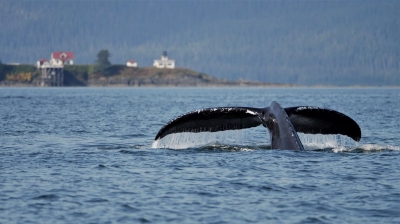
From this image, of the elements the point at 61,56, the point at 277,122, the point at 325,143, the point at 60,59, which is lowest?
the point at 325,143

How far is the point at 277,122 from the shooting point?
17.6 metres

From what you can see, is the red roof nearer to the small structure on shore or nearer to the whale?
the small structure on shore

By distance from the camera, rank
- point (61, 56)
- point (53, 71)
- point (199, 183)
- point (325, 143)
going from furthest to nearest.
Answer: point (61, 56)
point (53, 71)
point (325, 143)
point (199, 183)

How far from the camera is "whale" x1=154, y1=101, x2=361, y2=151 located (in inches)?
681

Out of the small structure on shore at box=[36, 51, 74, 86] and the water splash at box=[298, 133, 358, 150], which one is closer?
the water splash at box=[298, 133, 358, 150]

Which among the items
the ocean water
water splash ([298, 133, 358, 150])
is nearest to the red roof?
the ocean water

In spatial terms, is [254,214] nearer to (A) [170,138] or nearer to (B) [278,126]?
(B) [278,126]

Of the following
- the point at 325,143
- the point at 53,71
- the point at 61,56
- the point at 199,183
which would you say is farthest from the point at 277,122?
the point at 61,56

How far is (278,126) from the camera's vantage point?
1752 centimetres

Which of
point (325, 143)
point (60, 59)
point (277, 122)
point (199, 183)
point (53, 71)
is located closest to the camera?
point (199, 183)

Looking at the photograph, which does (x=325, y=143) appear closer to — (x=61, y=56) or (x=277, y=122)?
(x=277, y=122)

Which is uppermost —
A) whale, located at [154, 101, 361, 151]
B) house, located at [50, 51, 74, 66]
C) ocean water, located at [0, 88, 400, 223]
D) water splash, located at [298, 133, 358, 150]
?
house, located at [50, 51, 74, 66]

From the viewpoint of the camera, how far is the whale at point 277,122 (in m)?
17.3

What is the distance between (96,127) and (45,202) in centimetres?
1914
